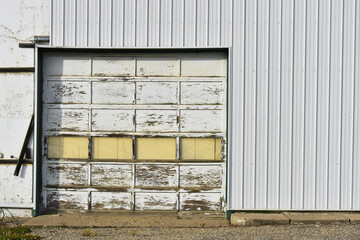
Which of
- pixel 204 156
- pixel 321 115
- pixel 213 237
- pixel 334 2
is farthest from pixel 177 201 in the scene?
pixel 334 2

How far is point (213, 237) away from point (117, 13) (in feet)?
13.6

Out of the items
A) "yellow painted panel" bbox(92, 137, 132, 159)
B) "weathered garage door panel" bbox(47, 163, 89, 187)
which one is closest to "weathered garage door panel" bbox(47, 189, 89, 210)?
"weathered garage door panel" bbox(47, 163, 89, 187)

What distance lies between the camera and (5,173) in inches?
320

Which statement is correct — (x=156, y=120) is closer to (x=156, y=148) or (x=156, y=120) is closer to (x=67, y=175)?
(x=156, y=148)

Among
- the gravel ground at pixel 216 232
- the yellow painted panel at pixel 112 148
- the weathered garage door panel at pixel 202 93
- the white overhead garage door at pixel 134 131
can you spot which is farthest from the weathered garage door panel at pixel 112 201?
the weathered garage door panel at pixel 202 93

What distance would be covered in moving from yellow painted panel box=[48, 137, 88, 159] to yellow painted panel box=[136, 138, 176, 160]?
1025mm

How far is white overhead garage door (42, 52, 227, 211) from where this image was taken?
8062mm

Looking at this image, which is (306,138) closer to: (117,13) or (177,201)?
(177,201)

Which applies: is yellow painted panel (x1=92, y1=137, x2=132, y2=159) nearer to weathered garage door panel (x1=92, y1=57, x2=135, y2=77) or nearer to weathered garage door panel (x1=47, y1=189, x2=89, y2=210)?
weathered garage door panel (x1=47, y1=189, x2=89, y2=210)

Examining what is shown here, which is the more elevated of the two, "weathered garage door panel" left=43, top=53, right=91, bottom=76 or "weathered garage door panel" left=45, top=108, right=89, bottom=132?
"weathered garage door panel" left=43, top=53, right=91, bottom=76

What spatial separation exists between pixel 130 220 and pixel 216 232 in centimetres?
163

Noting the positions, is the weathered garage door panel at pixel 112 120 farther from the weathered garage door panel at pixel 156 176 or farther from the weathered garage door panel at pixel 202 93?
the weathered garage door panel at pixel 202 93

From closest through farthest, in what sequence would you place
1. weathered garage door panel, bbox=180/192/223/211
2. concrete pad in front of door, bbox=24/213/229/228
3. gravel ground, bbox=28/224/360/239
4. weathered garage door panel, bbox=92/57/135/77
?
1. gravel ground, bbox=28/224/360/239
2. concrete pad in front of door, bbox=24/213/229/228
3. weathered garage door panel, bbox=180/192/223/211
4. weathered garage door panel, bbox=92/57/135/77

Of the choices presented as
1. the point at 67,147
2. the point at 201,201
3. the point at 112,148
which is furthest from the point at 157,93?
the point at 201,201
